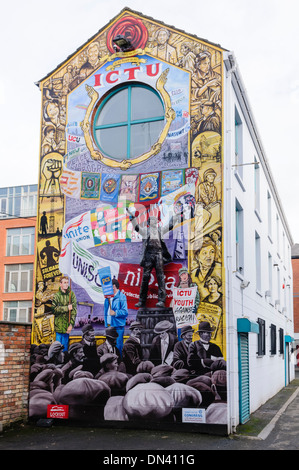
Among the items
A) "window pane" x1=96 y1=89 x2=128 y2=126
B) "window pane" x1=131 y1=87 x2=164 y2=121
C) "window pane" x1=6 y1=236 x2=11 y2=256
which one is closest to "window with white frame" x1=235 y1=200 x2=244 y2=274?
"window pane" x1=131 y1=87 x2=164 y2=121

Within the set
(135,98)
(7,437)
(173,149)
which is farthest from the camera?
(135,98)

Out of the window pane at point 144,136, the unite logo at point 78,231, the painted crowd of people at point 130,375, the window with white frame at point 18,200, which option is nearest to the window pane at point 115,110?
the window pane at point 144,136

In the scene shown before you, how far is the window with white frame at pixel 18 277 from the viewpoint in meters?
51.0

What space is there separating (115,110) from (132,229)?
341cm

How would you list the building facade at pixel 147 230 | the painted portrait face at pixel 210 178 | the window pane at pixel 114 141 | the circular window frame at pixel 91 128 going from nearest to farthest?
the building facade at pixel 147 230 < the painted portrait face at pixel 210 178 < the circular window frame at pixel 91 128 < the window pane at pixel 114 141

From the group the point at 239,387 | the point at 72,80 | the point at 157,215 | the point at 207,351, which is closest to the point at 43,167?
the point at 72,80

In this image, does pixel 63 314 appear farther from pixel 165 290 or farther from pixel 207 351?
pixel 207 351

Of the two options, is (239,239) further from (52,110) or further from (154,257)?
(52,110)

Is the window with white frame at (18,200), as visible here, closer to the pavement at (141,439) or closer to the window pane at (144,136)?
the window pane at (144,136)

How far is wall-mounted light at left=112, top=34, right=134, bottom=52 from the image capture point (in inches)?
523

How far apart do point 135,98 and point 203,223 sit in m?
3.98

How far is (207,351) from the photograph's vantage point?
37.7 ft

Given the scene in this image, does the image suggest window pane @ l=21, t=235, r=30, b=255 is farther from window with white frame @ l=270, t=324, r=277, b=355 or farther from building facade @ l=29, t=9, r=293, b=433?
Result: building facade @ l=29, t=9, r=293, b=433

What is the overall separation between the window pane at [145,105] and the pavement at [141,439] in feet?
24.9
